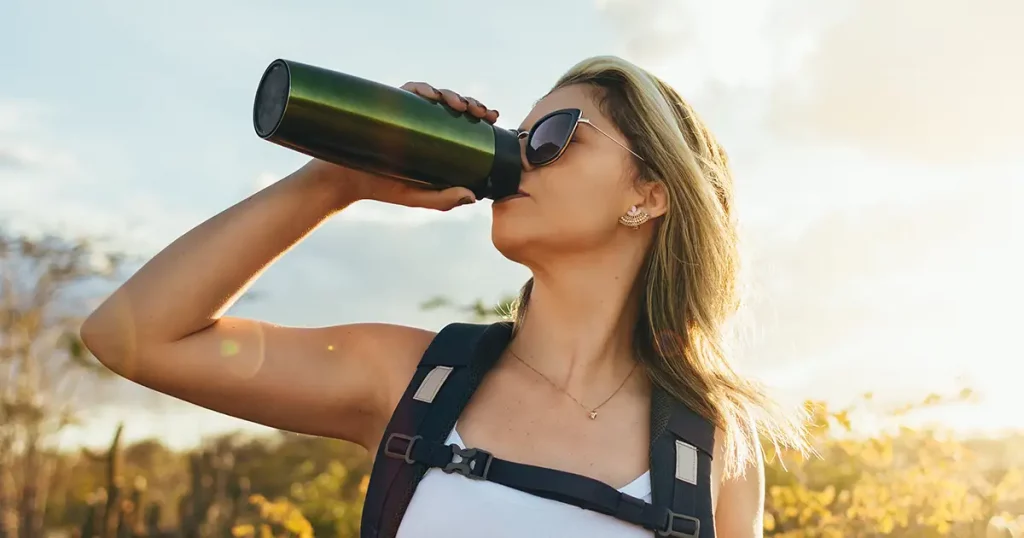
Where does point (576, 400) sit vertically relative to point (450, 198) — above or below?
below

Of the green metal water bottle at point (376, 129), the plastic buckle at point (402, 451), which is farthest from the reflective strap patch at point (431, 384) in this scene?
the green metal water bottle at point (376, 129)

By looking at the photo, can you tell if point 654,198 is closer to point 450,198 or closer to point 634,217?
point 634,217

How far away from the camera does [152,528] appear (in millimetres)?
7305

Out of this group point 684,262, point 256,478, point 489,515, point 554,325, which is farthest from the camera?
point 256,478

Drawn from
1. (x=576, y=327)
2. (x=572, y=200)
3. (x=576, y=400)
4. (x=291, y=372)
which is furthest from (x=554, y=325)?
(x=291, y=372)

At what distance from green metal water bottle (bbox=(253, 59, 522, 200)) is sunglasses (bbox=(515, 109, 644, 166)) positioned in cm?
9

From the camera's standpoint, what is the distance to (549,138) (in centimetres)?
226

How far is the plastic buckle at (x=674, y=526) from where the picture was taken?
194 centimetres

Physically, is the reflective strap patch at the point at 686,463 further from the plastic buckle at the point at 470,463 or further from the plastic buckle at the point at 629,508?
the plastic buckle at the point at 470,463

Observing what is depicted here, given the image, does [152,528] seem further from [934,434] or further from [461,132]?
[461,132]

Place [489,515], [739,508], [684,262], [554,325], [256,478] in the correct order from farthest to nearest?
[256,478]
[684,262]
[554,325]
[739,508]
[489,515]

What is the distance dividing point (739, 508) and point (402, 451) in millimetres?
823

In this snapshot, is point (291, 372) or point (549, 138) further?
point (549, 138)

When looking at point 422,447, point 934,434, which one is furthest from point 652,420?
point 934,434
